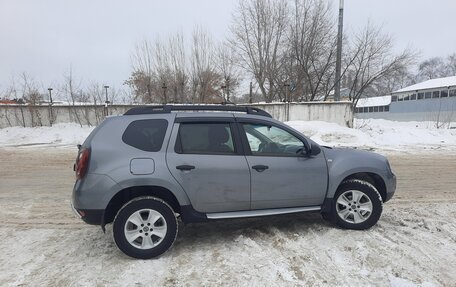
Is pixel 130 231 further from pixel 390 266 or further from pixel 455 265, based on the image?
pixel 455 265

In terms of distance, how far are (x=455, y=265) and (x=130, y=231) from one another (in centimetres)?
374

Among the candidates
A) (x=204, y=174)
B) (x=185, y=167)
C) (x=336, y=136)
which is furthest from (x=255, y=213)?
(x=336, y=136)

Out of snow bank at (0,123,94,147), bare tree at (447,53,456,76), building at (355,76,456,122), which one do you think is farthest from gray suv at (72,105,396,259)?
bare tree at (447,53,456,76)

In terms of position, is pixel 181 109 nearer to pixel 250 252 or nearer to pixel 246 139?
pixel 246 139

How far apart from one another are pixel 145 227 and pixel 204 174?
94 cm

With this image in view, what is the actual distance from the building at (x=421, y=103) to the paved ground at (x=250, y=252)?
3602 cm

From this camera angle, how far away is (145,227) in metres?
3.87

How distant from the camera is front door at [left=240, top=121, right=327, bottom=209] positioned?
Result: 4199 millimetres

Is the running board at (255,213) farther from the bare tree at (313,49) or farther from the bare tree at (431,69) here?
the bare tree at (431,69)

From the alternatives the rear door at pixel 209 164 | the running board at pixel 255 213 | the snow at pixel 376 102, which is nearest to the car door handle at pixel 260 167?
the rear door at pixel 209 164

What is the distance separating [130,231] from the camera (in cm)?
385

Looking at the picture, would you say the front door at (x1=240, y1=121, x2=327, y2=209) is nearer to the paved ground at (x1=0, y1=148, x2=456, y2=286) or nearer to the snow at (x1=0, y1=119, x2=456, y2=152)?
the paved ground at (x1=0, y1=148, x2=456, y2=286)

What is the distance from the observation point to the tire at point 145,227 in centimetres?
380

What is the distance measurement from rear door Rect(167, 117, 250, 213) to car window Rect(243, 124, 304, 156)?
0.23 m
